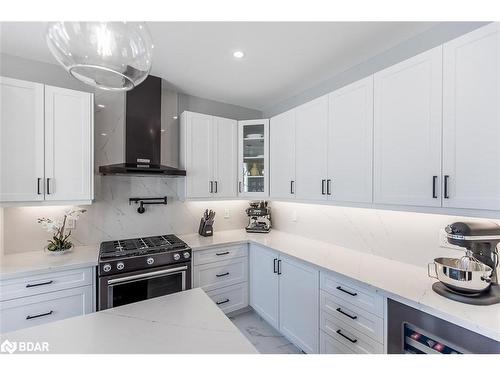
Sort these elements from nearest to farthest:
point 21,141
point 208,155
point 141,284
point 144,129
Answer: point 21,141 → point 141,284 → point 144,129 → point 208,155

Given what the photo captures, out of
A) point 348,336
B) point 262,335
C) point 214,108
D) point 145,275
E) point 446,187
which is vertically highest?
point 214,108

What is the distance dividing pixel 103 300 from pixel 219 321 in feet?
4.27

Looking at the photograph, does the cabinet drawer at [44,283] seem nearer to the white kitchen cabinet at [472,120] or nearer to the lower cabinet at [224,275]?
the lower cabinet at [224,275]

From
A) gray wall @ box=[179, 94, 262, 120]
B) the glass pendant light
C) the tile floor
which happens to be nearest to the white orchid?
gray wall @ box=[179, 94, 262, 120]

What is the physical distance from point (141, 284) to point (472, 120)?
2.56 m

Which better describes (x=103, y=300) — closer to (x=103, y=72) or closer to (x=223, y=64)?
(x=103, y=72)

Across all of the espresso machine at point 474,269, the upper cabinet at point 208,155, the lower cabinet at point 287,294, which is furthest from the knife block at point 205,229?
the espresso machine at point 474,269

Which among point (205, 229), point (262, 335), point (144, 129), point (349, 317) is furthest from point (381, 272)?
point (144, 129)

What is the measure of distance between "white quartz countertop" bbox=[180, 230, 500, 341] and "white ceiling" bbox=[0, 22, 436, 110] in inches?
67.7

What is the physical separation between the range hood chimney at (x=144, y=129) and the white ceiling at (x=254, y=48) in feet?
0.72

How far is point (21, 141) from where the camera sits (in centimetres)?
175

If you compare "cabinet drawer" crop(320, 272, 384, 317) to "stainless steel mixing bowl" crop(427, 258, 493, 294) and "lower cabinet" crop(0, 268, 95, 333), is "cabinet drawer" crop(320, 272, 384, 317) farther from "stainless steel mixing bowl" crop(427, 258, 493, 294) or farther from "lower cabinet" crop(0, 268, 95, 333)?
"lower cabinet" crop(0, 268, 95, 333)

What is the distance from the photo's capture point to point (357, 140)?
1.79 m

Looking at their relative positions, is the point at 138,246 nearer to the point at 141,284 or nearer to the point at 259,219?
the point at 141,284
